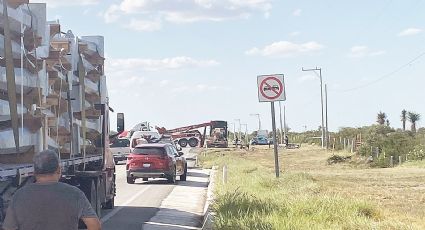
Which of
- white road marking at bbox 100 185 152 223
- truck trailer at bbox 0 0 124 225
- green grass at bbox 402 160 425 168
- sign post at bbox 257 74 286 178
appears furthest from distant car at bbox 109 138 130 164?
truck trailer at bbox 0 0 124 225

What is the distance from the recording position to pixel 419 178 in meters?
27.5

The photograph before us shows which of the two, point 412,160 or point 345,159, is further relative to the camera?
point 345,159

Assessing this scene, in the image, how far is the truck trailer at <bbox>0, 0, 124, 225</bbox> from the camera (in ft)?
29.1

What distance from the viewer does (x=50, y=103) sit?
36.1ft

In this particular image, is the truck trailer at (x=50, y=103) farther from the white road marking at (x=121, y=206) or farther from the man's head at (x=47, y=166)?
the man's head at (x=47, y=166)

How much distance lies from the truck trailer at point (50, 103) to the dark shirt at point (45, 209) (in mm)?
2619

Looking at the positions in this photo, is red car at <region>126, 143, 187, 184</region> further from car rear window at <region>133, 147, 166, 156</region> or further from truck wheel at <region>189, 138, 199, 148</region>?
truck wheel at <region>189, 138, 199, 148</region>

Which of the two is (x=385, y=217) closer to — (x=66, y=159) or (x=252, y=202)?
(x=252, y=202)

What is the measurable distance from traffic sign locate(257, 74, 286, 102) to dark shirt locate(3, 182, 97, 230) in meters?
12.4

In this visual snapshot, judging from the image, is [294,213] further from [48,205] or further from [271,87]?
[48,205]

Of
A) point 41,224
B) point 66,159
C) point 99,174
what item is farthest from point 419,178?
point 41,224

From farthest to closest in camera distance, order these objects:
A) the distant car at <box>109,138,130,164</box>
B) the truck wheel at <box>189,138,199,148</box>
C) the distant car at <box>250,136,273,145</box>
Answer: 1. the distant car at <box>250,136,273,145</box>
2. the truck wheel at <box>189,138,199,148</box>
3. the distant car at <box>109,138,130,164</box>

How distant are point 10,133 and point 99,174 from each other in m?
5.00

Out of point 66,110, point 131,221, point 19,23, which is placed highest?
point 19,23
